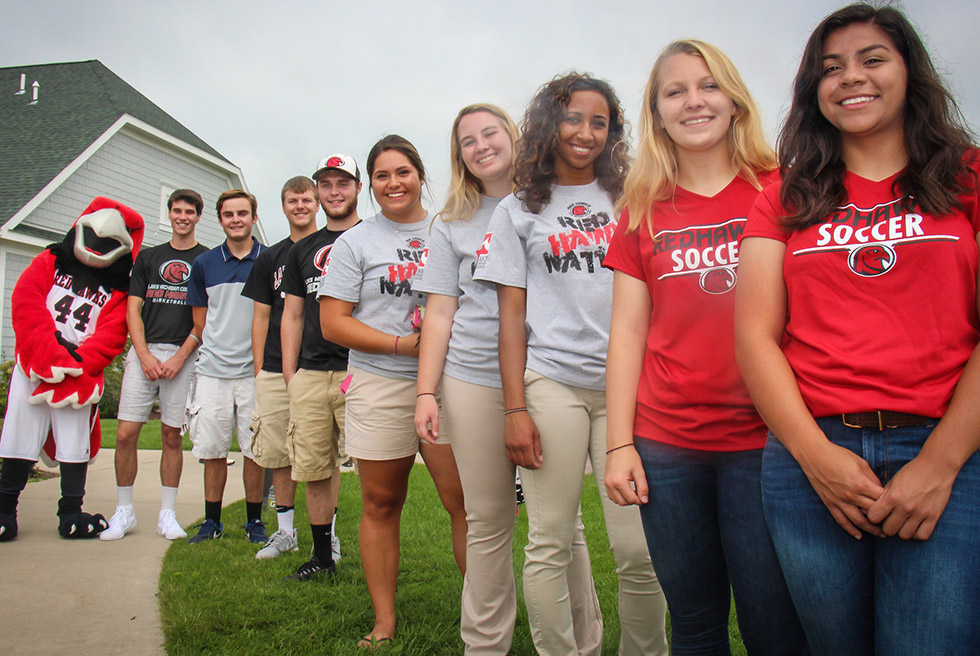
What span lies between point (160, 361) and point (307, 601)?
8.09 ft

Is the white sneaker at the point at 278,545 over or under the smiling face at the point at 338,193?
under

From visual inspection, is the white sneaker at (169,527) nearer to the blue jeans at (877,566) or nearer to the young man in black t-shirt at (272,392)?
the young man in black t-shirt at (272,392)

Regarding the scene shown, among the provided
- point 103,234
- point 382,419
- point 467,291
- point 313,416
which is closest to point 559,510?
point 467,291

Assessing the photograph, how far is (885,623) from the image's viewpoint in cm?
139

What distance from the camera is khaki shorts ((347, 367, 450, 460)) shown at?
3.04m

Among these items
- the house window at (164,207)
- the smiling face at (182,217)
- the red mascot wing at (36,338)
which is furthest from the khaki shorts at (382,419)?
the house window at (164,207)

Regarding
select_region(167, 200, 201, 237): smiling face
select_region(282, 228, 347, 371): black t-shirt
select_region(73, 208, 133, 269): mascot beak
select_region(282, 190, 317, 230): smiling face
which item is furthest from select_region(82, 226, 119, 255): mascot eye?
select_region(282, 228, 347, 371): black t-shirt

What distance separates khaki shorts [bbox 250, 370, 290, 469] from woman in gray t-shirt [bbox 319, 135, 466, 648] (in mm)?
1421

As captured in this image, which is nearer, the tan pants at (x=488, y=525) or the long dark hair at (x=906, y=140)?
the long dark hair at (x=906, y=140)

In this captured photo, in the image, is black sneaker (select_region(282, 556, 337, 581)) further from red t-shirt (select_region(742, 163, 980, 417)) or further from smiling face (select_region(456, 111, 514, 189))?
red t-shirt (select_region(742, 163, 980, 417))

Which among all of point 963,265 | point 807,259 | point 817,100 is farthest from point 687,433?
point 817,100

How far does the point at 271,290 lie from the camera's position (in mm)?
4629

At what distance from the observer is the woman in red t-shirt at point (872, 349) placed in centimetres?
134

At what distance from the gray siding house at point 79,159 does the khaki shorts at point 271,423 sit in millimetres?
10898
